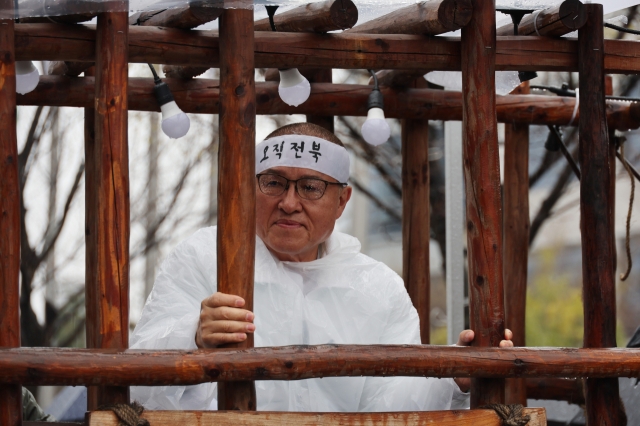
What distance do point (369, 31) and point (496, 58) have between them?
515mm

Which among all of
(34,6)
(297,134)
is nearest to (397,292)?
(297,134)

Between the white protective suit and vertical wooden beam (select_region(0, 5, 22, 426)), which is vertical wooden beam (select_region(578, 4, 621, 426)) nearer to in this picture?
the white protective suit

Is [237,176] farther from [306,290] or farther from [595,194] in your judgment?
[595,194]

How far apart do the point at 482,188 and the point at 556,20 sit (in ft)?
2.30

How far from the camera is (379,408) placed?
140 inches

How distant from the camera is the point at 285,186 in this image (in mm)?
3709

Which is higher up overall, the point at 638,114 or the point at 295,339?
the point at 638,114

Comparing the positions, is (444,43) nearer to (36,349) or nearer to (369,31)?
(369,31)

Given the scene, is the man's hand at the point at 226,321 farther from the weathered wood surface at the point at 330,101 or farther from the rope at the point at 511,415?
the weathered wood surface at the point at 330,101

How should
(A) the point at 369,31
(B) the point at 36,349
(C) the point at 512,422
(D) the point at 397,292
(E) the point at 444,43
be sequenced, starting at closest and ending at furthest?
1. (B) the point at 36,349
2. (C) the point at 512,422
3. (E) the point at 444,43
4. (A) the point at 369,31
5. (D) the point at 397,292

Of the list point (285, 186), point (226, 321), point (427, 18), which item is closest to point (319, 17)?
point (427, 18)

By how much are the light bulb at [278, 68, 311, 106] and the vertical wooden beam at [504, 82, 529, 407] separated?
175 cm

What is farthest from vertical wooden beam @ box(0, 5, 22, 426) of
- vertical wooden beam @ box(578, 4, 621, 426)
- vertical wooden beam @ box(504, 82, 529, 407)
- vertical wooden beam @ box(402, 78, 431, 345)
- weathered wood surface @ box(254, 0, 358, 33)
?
vertical wooden beam @ box(504, 82, 529, 407)

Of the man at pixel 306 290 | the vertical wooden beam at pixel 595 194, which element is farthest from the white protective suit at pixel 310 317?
the vertical wooden beam at pixel 595 194
